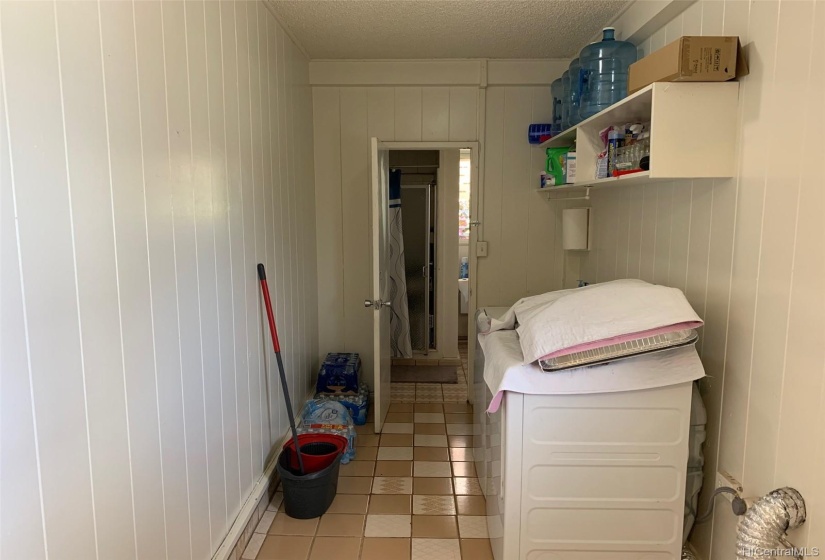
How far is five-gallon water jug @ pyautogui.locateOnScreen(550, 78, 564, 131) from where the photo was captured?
128 inches

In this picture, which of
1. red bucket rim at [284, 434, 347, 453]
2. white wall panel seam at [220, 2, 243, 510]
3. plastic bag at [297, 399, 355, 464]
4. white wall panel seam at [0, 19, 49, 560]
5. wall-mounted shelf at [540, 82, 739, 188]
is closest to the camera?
white wall panel seam at [0, 19, 49, 560]

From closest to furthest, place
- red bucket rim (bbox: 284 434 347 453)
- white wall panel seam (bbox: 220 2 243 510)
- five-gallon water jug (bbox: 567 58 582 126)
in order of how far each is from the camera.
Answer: white wall panel seam (bbox: 220 2 243 510) → red bucket rim (bbox: 284 434 347 453) → five-gallon water jug (bbox: 567 58 582 126)

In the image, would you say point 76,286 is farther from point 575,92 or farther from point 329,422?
point 575,92

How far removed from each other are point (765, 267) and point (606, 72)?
4.48 feet

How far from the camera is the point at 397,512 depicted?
7.99 ft

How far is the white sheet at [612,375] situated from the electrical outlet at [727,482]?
0.35 metres

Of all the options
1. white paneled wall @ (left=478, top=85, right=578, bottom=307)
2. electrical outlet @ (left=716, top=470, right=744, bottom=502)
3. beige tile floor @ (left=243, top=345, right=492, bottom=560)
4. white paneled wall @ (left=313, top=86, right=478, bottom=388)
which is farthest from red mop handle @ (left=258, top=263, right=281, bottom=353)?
electrical outlet @ (left=716, top=470, right=744, bottom=502)

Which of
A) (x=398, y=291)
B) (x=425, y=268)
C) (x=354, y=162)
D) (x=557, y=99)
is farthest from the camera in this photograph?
(x=425, y=268)

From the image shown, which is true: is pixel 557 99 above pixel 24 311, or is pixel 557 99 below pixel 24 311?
above

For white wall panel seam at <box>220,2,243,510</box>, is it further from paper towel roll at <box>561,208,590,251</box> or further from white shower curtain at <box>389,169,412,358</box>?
white shower curtain at <box>389,169,412,358</box>

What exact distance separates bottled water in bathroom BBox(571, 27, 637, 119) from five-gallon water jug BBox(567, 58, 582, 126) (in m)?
0.11

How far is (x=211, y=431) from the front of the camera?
1849mm

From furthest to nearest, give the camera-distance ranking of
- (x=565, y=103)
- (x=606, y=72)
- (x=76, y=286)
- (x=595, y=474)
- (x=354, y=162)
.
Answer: (x=354, y=162), (x=565, y=103), (x=606, y=72), (x=595, y=474), (x=76, y=286)

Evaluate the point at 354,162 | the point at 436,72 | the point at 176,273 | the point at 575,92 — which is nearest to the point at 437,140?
the point at 436,72
